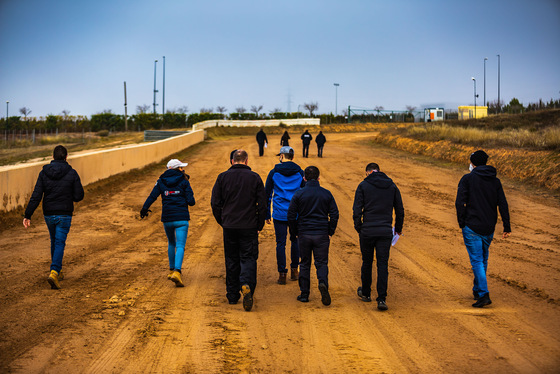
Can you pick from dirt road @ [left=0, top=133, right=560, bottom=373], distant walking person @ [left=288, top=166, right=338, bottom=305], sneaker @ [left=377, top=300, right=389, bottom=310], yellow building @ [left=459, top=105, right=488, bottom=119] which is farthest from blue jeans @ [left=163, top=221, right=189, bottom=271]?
yellow building @ [left=459, top=105, right=488, bottom=119]

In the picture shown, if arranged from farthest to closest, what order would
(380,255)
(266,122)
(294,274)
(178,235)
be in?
(266,122) → (294,274) → (178,235) → (380,255)

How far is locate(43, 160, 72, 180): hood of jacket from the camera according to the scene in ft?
26.2

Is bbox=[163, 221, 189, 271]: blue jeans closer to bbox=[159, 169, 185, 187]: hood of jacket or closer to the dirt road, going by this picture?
the dirt road

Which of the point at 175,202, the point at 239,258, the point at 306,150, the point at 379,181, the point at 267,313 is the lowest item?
the point at 267,313

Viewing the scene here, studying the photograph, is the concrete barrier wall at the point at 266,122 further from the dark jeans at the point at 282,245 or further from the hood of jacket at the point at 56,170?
the dark jeans at the point at 282,245

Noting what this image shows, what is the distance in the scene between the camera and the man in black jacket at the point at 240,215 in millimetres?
7062

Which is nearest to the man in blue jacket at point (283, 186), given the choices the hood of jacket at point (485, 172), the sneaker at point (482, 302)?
the hood of jacket at point (485, 172)

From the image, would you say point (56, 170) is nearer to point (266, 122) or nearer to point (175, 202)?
point (175, 202)

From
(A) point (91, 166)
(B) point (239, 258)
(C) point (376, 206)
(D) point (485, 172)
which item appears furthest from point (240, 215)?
(A) point (91, 166)

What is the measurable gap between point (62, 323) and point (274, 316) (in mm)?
2512

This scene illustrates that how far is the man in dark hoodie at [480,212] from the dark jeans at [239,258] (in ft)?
9.10

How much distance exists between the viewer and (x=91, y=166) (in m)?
18.7

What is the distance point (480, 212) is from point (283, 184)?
2.73 m

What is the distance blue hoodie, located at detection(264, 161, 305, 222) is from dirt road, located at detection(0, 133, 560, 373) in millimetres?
1183
